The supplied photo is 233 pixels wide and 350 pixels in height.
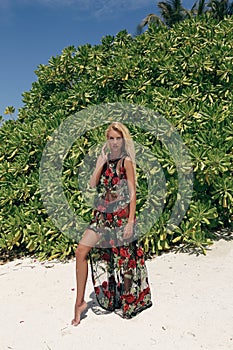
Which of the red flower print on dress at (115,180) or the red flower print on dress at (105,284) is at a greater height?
the red flower print on dress at (115,180)

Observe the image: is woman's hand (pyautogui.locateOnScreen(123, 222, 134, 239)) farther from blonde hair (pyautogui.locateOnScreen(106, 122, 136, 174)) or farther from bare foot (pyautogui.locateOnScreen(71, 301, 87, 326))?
bare foot (pyautogui.locateOnScreen(71, 301, 87, 326))

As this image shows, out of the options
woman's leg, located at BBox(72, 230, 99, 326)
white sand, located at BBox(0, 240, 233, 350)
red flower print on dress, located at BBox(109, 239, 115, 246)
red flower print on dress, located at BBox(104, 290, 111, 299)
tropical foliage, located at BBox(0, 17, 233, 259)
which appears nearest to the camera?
white sand, located at BBox(0, 240, 233, 350)

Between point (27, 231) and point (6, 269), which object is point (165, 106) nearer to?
point (27, 231)

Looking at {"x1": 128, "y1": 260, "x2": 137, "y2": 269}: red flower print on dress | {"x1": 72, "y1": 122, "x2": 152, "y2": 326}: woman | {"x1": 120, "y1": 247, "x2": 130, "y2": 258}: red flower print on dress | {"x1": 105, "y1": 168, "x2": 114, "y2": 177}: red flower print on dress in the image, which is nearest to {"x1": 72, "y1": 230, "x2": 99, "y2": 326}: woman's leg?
{"x1": 72, "y1": 122, "x2": 152, "y2": 326}: woman

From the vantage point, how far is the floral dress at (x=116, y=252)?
11.5ft

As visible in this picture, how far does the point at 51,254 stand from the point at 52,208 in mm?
610

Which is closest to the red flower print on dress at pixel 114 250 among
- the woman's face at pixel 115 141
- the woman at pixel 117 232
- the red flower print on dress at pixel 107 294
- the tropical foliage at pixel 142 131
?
the woman at pixel 117 232

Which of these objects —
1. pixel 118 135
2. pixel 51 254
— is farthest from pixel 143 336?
pixel 51 254

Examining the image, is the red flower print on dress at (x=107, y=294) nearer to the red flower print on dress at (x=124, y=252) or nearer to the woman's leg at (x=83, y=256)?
the woman's leg at (x=83, y=256)

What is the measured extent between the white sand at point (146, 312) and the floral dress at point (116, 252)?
0.17 meters

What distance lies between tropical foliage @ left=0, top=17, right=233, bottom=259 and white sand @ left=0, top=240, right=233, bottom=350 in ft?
1.45

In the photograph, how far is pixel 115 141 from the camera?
3.43 metres

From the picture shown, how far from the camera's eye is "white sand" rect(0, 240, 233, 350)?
3.30 m

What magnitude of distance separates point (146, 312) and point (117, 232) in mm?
811
